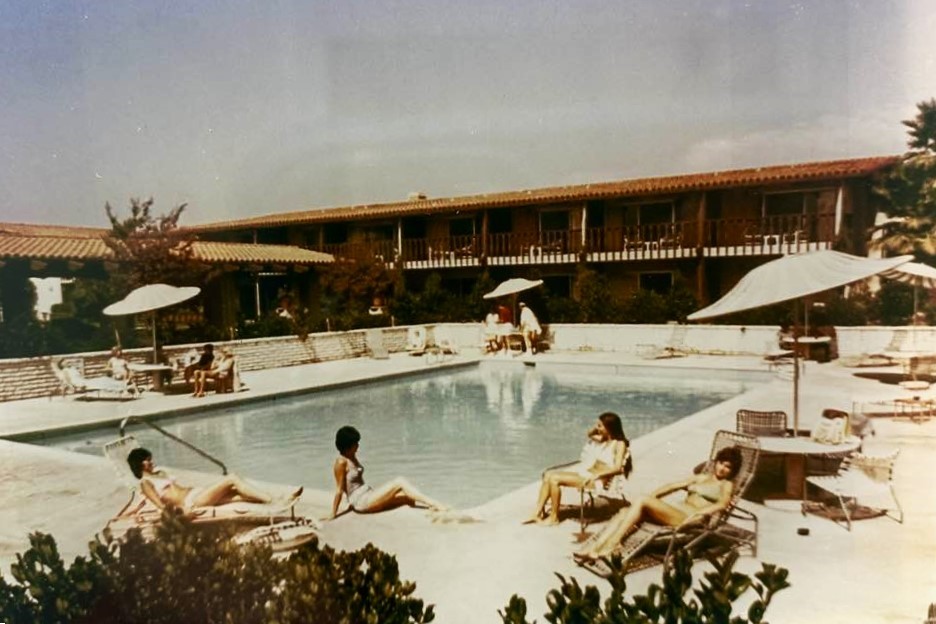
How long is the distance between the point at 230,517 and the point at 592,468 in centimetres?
337

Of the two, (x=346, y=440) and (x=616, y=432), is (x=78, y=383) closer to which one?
(x=346, y=440)

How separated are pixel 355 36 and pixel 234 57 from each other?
1.34m

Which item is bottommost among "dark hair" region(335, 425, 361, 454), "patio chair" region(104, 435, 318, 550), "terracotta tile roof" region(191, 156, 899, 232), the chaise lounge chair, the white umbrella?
"patio chair" region(104, 435, 318, 550)

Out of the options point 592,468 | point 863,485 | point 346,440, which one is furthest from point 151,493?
point 863,485

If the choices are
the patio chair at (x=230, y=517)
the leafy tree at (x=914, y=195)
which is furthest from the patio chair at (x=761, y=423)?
the patio chair at (x=230, y=517)

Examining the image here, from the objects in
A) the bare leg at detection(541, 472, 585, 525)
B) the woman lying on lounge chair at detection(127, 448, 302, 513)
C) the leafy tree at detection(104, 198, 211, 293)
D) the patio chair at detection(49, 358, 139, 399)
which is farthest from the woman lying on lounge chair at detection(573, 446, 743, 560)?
the patio chair at detection(49, 358, 139, 399)

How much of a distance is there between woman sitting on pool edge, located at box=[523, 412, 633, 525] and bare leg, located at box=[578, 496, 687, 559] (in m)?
0.46

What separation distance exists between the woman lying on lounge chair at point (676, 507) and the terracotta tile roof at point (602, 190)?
10.2ft

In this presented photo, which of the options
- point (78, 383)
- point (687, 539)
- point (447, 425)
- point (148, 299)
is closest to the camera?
point (687, 539)

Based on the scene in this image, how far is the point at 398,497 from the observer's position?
20.3 ft

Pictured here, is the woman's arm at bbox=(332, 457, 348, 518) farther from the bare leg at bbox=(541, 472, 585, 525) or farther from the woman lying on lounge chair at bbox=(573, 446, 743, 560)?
the woman lying on lounge chair at bbox=(573, 446, 743, 560)

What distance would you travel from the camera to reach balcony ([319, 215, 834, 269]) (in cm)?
740

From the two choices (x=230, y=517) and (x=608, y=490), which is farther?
(x=230, y=517)

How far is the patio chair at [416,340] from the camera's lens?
41.4 ft
